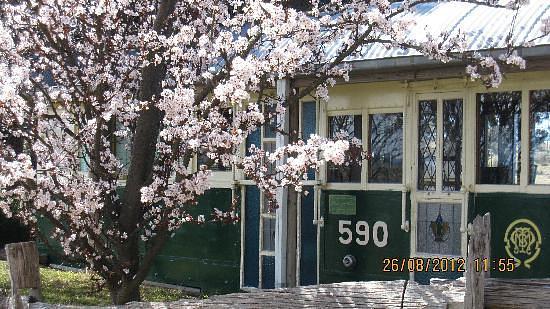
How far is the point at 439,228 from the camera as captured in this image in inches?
342

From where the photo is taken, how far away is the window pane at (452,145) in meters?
8.57

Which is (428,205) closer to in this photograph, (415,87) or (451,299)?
(415,87)

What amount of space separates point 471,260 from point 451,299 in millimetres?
457

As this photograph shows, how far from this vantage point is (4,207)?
7613 millimetres

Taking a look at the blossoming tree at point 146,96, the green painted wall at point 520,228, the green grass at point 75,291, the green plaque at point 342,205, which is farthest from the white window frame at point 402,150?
the green grass at point 75,291

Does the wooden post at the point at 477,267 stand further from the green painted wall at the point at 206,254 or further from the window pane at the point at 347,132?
the green painted wall at the point at 206,254

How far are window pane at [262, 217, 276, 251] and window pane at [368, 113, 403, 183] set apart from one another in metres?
1.60

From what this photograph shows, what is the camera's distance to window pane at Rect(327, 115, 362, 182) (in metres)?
9.43

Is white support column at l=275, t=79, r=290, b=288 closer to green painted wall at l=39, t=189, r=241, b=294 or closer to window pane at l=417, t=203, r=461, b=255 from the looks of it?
green painted wall at l=39, t=189, r=241, b=294

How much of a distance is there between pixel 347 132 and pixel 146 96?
283cm

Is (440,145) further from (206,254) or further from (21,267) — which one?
(21,267)

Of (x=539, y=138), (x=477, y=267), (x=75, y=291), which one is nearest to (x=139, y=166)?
(x=539, y=138)

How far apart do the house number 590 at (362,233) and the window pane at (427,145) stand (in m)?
0.68
